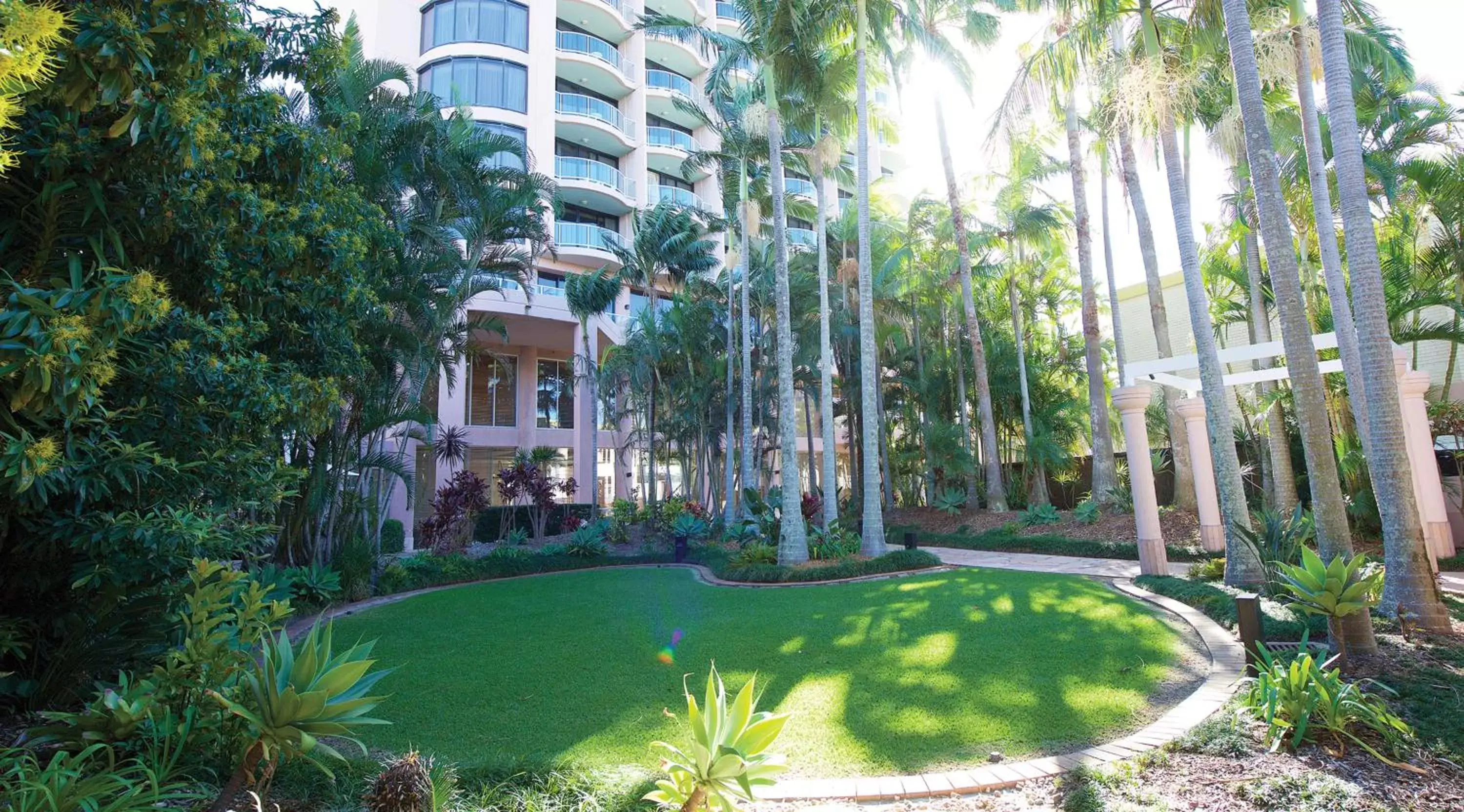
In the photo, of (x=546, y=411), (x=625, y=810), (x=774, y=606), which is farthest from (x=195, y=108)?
(x=546, y=411)

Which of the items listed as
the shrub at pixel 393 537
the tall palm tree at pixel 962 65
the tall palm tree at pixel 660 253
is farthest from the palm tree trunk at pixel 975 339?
the shrub at pixel 393 537

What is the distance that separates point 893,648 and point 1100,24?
391 inches

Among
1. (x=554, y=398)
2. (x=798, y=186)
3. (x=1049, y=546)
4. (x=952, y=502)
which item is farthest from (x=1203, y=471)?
(x=798, y=186)

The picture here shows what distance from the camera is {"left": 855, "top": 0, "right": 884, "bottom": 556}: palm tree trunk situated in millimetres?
13305

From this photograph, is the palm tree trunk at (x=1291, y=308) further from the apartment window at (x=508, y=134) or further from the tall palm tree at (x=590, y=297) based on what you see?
the apartment window at (x=508, y=134)

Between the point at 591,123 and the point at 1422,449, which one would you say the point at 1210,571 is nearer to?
the point at 1422,449

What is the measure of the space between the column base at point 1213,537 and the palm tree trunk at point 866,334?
17.2ft

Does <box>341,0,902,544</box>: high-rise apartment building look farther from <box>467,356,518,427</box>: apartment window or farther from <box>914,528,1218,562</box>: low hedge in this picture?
<box>914,528,1218,562</box>: low hedge

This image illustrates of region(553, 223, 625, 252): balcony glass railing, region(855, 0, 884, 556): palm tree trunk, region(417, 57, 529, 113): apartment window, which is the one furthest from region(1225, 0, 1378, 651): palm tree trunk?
region(417, 57, 529, 113): apartment window

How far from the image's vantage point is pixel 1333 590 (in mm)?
4922

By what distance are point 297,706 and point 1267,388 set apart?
57.4 feet

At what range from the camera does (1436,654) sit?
17.2 ft

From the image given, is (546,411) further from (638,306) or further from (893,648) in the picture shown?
(893,648)

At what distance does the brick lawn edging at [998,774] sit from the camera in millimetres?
3611
